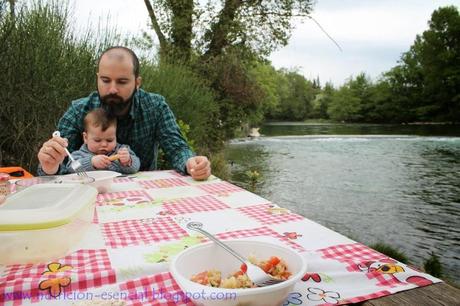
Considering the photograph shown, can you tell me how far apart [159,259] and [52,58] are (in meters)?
3.32

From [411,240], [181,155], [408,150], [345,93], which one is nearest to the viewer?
[181,155]

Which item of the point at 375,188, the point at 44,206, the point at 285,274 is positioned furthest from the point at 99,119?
the point at 375,188

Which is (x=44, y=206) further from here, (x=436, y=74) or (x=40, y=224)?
(x=436, y=74)

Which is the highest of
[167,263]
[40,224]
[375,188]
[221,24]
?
[221,24]

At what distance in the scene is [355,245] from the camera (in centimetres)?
95

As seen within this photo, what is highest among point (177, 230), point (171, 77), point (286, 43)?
point (286, 43)

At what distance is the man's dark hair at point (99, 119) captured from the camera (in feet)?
6.81

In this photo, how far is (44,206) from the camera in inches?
32.6

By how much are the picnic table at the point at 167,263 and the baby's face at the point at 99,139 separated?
2.54ft

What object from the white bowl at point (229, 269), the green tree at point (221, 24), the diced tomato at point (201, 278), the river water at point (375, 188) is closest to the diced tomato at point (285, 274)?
the white bowl at point (229, 269)

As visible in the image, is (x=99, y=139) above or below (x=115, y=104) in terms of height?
below

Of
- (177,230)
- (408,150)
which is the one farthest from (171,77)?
(408,150)

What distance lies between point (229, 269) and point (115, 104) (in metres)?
1.60

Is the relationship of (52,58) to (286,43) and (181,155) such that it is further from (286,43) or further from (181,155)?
(286,43)
